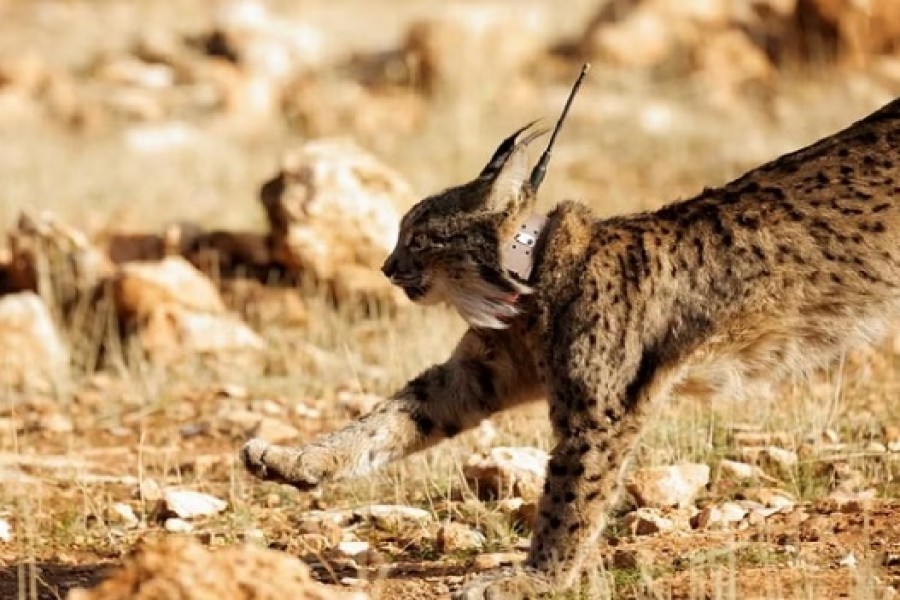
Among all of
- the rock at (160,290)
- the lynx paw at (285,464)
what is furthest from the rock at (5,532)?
the rock at (160,290)

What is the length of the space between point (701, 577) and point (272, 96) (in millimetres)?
13047

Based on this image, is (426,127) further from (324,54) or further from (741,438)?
(741,438)

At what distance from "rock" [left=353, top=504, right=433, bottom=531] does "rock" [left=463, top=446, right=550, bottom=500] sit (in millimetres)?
305

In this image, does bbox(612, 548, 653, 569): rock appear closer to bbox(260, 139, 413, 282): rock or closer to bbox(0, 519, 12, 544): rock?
bbox(0, 519, 12, 544): rock

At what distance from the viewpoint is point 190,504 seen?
7.00m

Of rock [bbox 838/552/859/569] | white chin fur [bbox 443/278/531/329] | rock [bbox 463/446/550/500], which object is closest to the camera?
rock [bbox 838/552/859/569]

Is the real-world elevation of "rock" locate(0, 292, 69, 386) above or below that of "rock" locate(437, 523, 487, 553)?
above

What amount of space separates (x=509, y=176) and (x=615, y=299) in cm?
57

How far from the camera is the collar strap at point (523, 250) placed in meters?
6.22

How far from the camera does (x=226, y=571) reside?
4.46 m

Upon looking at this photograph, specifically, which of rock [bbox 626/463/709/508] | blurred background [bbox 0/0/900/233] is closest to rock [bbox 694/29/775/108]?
blurred background [bbox 0/0/900/233]

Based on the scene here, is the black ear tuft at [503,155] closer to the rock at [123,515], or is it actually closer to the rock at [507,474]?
the rock at [507,474]

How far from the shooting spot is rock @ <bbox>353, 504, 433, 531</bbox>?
671 cm

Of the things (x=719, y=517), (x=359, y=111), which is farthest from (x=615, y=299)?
(x=359, y=111)
